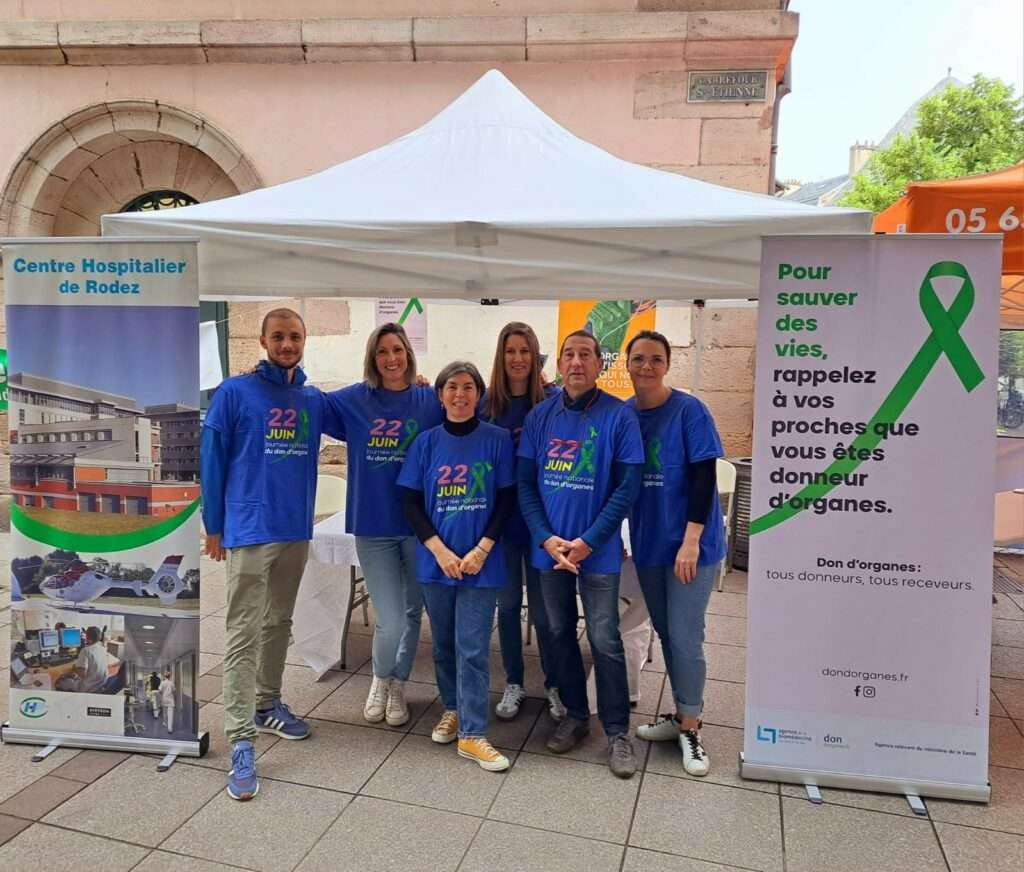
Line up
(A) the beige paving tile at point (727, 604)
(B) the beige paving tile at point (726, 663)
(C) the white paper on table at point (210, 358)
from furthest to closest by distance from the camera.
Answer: (C) the white paper on table at point (210, 358)
(A) the beige paving tile at point (727, 604)
(B) the beige paving tile at point (726, 663)

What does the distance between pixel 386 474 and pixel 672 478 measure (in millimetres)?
1183

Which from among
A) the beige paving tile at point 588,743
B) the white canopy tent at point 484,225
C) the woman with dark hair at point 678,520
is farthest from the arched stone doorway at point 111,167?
the beige paving tile at point 588,743

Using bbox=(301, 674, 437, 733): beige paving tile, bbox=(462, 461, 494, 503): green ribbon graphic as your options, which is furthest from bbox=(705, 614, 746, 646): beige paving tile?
bbox=(462, 461, 494, 503): green ribbon graphic

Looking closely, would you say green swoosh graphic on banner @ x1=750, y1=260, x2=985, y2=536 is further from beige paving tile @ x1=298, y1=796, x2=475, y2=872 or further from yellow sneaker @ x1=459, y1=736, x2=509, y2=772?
beige paving tile @ x1=298, y1=796, x2=475, y2=872

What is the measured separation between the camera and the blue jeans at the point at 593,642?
2.90 meters

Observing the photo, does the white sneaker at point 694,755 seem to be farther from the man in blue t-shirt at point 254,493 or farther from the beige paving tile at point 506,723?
the man in blue t-shirt at point 254,493

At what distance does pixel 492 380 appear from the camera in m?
3.27

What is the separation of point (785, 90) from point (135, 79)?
604 cm

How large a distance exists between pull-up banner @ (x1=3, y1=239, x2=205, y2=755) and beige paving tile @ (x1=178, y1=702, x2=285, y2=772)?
0.05 m

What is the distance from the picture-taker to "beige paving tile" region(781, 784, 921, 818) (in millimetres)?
2705

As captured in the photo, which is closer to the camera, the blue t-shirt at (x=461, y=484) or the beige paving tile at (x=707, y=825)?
the beige paving tile at (x=707, y=825)

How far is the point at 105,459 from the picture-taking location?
117 inches

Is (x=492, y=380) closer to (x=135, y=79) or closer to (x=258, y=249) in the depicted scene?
(x=258, y=249)

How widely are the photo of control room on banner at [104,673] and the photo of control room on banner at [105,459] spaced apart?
0.08m
